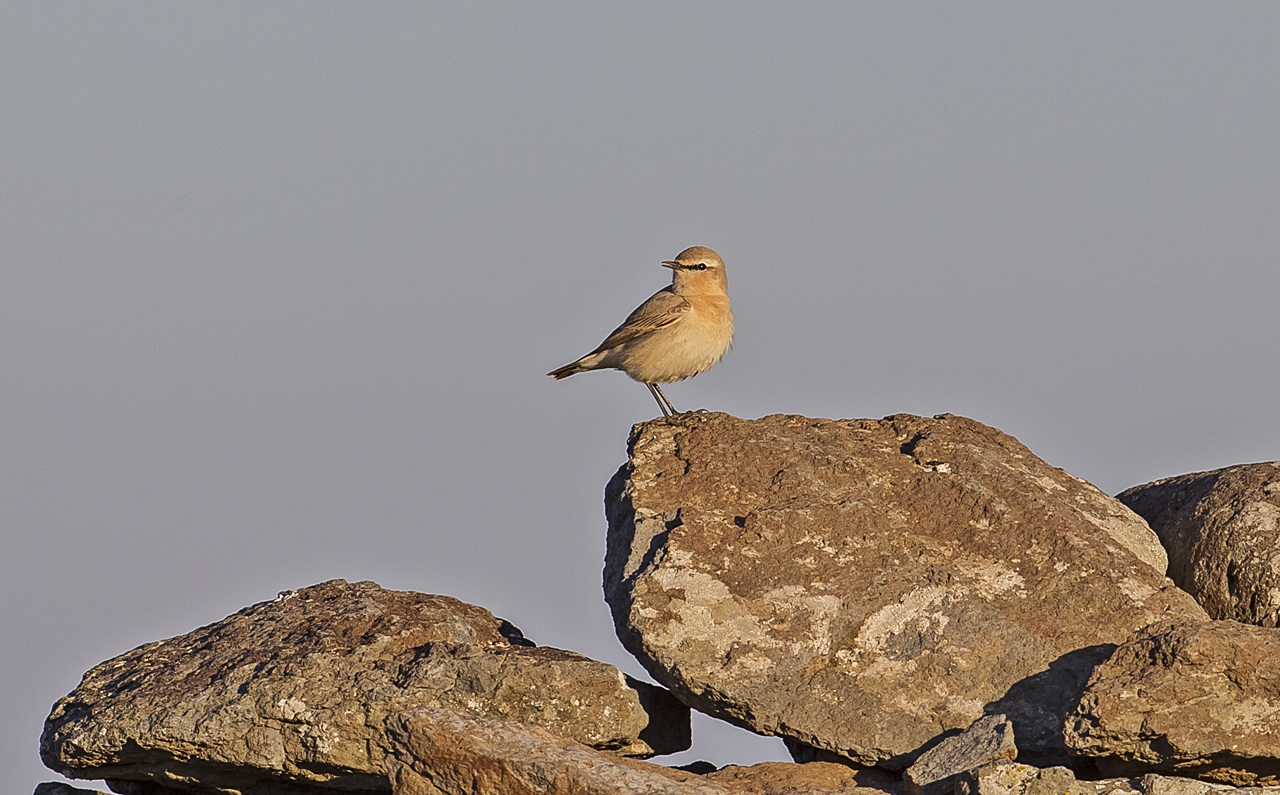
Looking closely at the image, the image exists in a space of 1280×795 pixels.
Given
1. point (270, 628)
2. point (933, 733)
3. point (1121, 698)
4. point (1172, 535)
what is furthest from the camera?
point (1172, 535)

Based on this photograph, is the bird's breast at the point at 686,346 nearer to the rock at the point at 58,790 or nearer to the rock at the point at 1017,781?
the rock at the point at 58,790

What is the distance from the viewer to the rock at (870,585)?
26.5ft

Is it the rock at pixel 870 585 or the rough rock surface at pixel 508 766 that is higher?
the rock at pixel 870 585

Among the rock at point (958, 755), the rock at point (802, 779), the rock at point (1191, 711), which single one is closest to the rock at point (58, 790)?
the rock at point (802, 779)

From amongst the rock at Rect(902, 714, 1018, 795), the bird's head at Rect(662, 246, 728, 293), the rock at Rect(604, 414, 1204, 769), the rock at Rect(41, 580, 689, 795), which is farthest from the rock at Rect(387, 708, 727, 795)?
the bird's head at Rect(662, 246, 728, 293)

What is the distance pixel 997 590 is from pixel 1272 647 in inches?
63.5

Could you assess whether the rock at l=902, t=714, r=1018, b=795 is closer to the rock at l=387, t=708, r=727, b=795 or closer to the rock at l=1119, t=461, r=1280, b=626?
the rock at l=387, t=708, r=727, b=795

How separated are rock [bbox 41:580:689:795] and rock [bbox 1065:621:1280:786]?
2524 millimetres

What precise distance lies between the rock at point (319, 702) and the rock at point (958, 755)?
5.63 feet

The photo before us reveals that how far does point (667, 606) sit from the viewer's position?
27.6 feet

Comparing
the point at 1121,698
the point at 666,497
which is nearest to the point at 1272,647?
the point at 1121,698

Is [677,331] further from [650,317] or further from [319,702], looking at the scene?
[319,702]

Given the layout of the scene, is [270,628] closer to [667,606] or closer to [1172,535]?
[667,606]

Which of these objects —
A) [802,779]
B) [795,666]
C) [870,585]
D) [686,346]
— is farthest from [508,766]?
[686,346]
